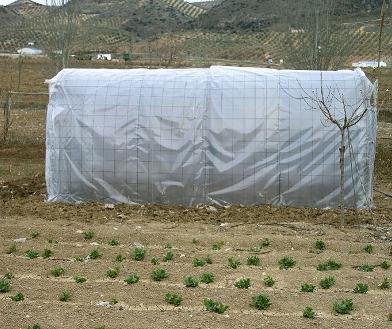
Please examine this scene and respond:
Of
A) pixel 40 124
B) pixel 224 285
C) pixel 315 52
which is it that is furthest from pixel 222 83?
A: pixel 40 124

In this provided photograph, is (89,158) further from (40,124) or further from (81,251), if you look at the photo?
(40,124)

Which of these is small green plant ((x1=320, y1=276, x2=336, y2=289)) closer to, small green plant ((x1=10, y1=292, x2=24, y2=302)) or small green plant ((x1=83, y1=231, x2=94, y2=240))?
small green plant ((x1=10, y1=292, x2=24, y2=302))

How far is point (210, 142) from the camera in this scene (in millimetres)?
10461

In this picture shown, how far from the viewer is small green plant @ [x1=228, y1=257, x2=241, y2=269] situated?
685cm

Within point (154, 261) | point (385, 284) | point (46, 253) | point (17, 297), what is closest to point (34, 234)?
point (46, 253)

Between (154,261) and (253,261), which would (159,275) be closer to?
(154,261)

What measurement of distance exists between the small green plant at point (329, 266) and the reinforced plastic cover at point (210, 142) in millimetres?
3446

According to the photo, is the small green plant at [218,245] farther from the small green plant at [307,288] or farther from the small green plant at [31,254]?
the small green plant at [31,254]

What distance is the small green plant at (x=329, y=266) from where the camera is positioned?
270 inches

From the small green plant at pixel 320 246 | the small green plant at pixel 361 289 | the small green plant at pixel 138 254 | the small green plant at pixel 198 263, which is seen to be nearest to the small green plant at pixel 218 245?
the small green plant at pixel 198 263

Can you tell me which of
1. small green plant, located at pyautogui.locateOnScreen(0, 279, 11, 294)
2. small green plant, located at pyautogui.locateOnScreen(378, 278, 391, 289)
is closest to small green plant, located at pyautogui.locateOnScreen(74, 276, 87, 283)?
small green plant, located at pyautogui.locateOnScreen(0, 279, 11, 294)

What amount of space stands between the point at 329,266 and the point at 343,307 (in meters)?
1.37

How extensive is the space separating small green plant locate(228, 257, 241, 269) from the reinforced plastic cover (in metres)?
3.44

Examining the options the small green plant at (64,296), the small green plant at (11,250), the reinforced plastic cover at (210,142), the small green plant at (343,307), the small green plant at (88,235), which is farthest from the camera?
the reinforced plastic cover at (210,142)
